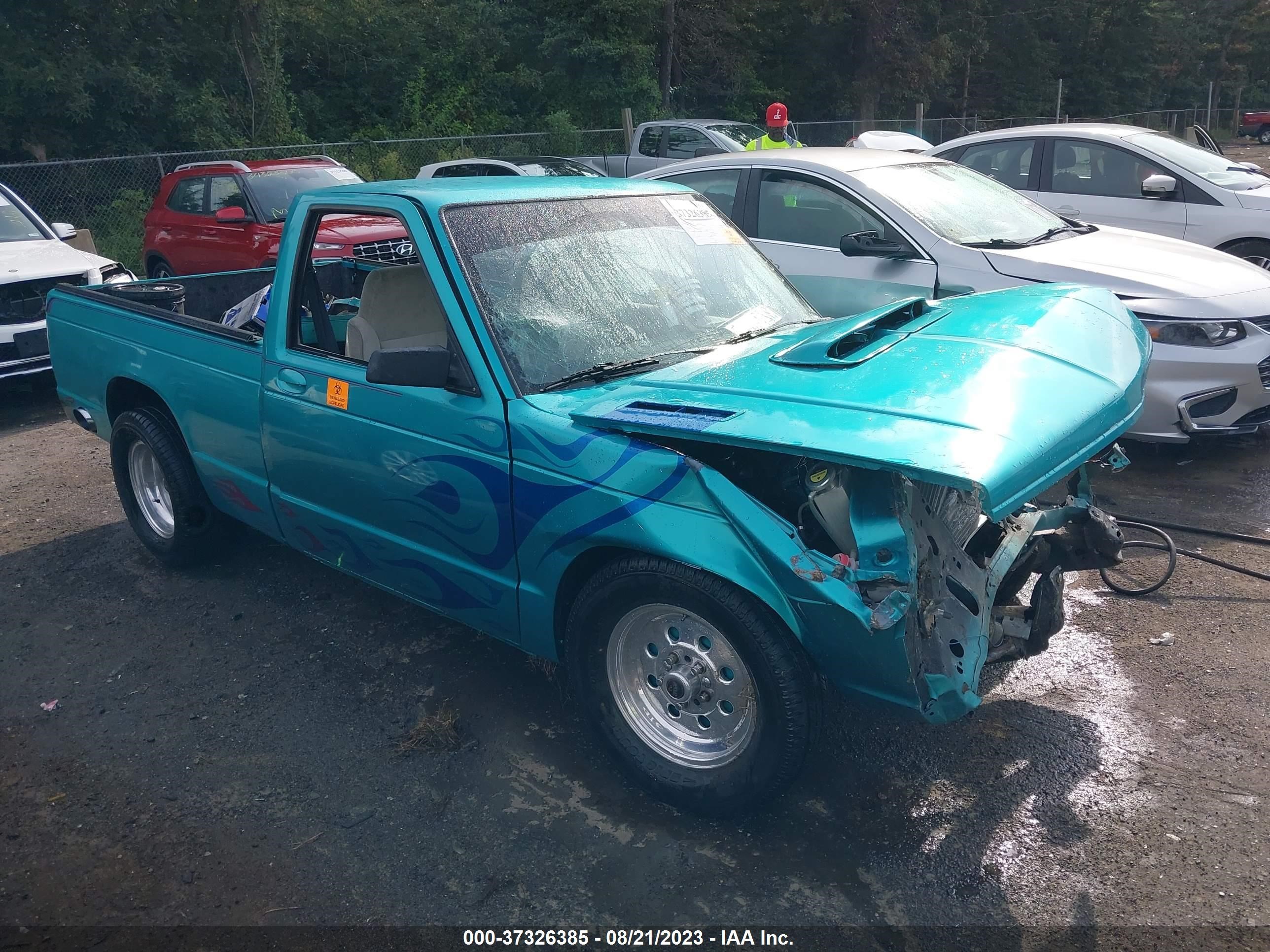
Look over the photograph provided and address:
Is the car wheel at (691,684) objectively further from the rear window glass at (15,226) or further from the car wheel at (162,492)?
the rear window glass at (15,226)

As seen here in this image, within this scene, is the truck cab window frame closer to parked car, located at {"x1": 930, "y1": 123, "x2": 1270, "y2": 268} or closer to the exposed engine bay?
the exposed engine bay

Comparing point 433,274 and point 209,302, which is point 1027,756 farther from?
point 209,302

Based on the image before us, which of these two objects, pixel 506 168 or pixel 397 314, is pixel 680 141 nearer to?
pixel 506 168

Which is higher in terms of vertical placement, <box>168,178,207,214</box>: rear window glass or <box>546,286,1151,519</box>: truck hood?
<box>168,178,207,214</box>: rear window glass

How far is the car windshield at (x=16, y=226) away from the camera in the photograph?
30.7 ft

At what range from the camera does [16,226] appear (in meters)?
9.49

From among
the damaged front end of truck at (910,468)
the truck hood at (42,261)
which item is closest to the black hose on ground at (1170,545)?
the damaged front end of truck at (910,468)

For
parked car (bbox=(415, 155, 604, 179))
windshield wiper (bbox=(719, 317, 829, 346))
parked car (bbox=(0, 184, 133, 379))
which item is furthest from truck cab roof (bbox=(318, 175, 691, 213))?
parked car (bbox=(415, 155, 604, 179))

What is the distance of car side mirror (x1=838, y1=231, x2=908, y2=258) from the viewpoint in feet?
19.1

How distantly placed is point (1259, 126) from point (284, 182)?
1651 inches

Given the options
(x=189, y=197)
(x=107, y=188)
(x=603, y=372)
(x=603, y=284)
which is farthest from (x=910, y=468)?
(x=107, y=188)

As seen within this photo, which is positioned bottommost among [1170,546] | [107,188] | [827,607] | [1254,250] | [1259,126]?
[1170,546]

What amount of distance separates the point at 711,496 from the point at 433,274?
1.40m

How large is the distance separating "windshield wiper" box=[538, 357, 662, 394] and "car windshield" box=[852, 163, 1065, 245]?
3.17m
